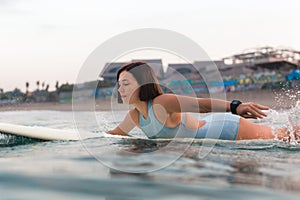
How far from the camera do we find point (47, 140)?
488 centimetres

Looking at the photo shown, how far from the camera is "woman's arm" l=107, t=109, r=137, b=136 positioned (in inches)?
177

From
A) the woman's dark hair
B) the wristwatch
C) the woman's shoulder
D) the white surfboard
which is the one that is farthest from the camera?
the white surfboard

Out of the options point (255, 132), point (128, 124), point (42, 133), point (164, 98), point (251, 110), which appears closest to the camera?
point (251, 110)

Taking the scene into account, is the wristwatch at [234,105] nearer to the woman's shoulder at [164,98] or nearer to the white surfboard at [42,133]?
the woman's shoulder at [164,98]

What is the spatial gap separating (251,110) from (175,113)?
804 millimetres

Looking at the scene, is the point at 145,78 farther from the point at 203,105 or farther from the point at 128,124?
the point at 128,124

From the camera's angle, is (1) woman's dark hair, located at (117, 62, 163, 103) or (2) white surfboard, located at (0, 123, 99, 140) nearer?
(1) woman's dark hair, located at (117, 62, 163, 103)

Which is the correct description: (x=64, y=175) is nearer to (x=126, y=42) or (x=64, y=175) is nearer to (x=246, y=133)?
(x=126, y=42)

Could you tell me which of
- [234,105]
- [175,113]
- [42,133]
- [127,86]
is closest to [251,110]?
[234,105]

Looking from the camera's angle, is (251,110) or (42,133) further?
(42,133)

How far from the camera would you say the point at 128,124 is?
4.74 metres

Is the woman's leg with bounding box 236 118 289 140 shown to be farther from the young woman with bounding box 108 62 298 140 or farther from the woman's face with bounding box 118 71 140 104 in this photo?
the woman's face with bounding box 118 71 140 104

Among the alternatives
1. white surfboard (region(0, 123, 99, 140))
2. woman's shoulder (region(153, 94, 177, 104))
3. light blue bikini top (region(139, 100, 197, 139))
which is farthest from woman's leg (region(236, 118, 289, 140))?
white surfboard (region(0, 123, 99, 140))

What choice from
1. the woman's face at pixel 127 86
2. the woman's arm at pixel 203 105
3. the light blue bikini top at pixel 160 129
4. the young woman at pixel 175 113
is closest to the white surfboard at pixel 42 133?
the young woman at pixel 175 113
